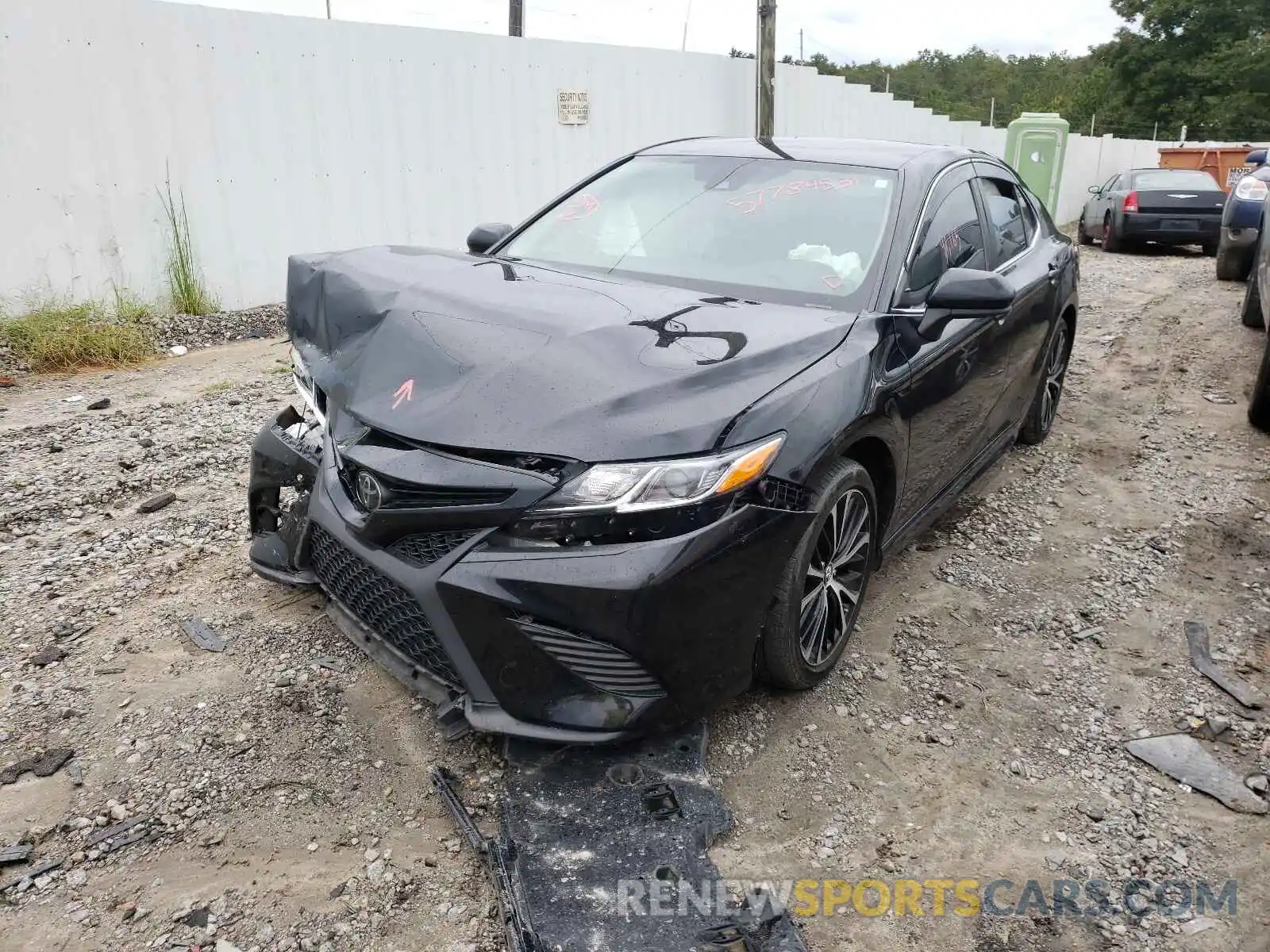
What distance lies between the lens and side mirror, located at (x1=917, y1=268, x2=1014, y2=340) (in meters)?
3.11

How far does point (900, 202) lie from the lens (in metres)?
3.41

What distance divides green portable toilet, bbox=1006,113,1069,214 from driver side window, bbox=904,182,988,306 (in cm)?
1480

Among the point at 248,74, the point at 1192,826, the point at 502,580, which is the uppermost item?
the point at 248,74

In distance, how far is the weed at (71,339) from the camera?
6.49 m

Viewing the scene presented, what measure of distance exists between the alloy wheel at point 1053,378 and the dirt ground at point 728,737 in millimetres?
765

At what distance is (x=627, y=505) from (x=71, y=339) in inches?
231

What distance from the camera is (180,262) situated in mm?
7695

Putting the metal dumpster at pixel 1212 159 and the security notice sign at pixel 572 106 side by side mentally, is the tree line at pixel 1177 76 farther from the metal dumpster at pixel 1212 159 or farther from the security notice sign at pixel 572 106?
the security notice sign at pixel 572 106

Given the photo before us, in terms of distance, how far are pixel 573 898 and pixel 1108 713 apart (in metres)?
1.88

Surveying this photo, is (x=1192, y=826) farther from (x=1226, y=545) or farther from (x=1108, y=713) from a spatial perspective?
(x=1226, y=545)

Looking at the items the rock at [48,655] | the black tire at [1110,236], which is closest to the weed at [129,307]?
the rock at [48,655]

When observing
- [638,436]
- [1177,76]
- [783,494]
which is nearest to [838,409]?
[783,494]

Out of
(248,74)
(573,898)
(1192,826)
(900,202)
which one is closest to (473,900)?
(573,898)

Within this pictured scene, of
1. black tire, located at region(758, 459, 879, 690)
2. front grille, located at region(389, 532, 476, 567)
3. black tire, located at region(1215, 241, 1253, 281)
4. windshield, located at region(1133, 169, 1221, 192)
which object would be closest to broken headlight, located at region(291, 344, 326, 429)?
front grille, located at region(389, 532, 476, 567)
